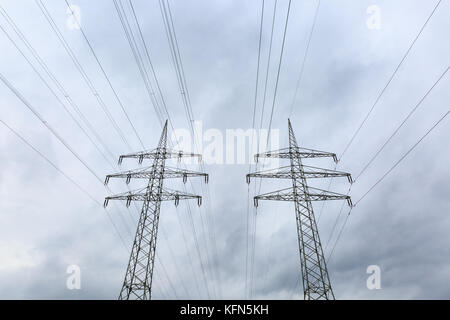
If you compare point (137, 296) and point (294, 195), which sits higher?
point (294, 195)

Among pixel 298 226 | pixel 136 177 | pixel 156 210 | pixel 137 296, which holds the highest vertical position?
pixel 136 177

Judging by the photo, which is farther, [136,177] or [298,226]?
[136,177]
